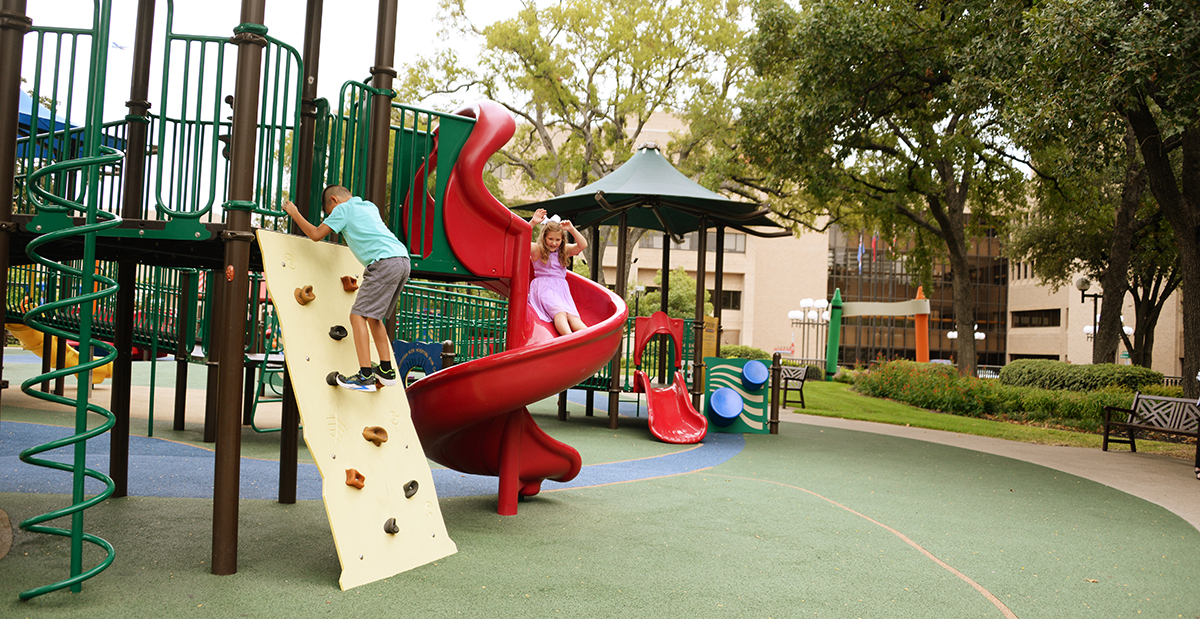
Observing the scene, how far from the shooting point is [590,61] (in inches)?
1010

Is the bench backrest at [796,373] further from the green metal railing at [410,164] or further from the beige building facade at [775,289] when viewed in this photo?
the beige building facade at [775,289]

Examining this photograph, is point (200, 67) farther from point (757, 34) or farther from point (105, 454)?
point (757, 34)

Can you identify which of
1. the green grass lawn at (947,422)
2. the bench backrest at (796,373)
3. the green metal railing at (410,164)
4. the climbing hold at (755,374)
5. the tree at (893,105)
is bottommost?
the green grass lawn at (947,422)

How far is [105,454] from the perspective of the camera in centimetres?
770

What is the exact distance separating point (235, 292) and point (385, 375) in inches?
40.1

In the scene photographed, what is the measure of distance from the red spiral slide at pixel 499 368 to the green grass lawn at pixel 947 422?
34.5 feet

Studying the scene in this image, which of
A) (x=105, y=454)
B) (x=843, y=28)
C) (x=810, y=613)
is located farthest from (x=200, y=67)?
(x=843, y=28)

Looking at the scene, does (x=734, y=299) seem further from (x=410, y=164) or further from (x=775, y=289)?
(x=410, y=164)

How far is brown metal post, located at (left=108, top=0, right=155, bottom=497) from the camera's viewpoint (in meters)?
5.14

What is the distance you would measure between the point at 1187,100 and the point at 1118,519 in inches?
219

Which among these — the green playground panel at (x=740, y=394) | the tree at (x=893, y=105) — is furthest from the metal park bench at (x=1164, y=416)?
the green playground panel at (x=740, y=394)

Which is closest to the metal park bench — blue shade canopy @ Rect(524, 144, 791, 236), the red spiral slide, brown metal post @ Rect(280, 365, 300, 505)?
blue shade canopy @ Rect(524, 144, 791, 236)

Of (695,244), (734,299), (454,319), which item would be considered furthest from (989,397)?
(695,244)

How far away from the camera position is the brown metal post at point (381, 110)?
524cm
